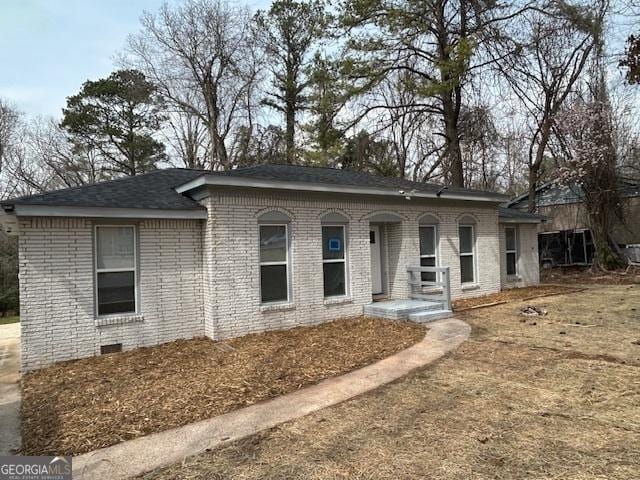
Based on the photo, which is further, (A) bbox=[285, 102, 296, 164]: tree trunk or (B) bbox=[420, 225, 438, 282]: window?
(A) bbox=[285, 102, 296, 164]: tree trunk

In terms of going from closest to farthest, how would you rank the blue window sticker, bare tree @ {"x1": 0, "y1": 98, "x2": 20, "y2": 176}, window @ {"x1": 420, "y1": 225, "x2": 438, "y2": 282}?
the blue window sticker, window @ {"x1": 420, "y1": 225, "x2": 438, "y2": 282}, bare tree @ {"x1": 0, "y1": 98, "x2": 20, "y2": 176}

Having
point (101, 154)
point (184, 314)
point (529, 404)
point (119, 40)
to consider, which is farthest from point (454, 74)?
point (101, 154)

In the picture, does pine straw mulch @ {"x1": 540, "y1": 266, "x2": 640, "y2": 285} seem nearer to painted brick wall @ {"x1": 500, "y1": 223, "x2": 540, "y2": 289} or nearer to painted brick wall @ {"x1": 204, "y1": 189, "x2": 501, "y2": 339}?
painted brick wall @ {"x1": 500, "y1": 223, "x2": 540, "y2": 289}

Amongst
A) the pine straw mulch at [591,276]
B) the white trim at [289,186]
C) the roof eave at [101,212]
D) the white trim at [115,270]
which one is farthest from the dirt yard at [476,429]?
the pine straw mulch at [591,276]

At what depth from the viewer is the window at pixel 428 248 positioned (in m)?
11.9

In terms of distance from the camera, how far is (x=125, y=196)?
826cm

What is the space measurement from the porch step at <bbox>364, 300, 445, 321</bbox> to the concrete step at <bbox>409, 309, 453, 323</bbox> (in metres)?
0.06

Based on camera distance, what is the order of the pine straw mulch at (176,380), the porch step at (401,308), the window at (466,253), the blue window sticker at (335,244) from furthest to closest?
the window at (466,253) < the blue window sticker at (335,244) < the porch step at (401,308) < the pine straw mulch at (176,380)

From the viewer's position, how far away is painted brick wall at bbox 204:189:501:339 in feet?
27.7

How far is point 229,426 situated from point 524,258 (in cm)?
1379

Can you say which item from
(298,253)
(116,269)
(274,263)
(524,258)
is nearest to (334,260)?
(298,253)

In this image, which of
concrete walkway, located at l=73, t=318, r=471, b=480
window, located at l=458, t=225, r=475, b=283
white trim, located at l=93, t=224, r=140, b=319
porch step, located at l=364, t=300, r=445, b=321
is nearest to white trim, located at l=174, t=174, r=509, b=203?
white trim, located at l=93, t=224, r=140, b=319

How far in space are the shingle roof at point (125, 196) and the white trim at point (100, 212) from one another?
60mm

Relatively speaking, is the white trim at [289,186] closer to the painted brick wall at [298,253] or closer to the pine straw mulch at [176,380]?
the painted brick wall at [298,253]
